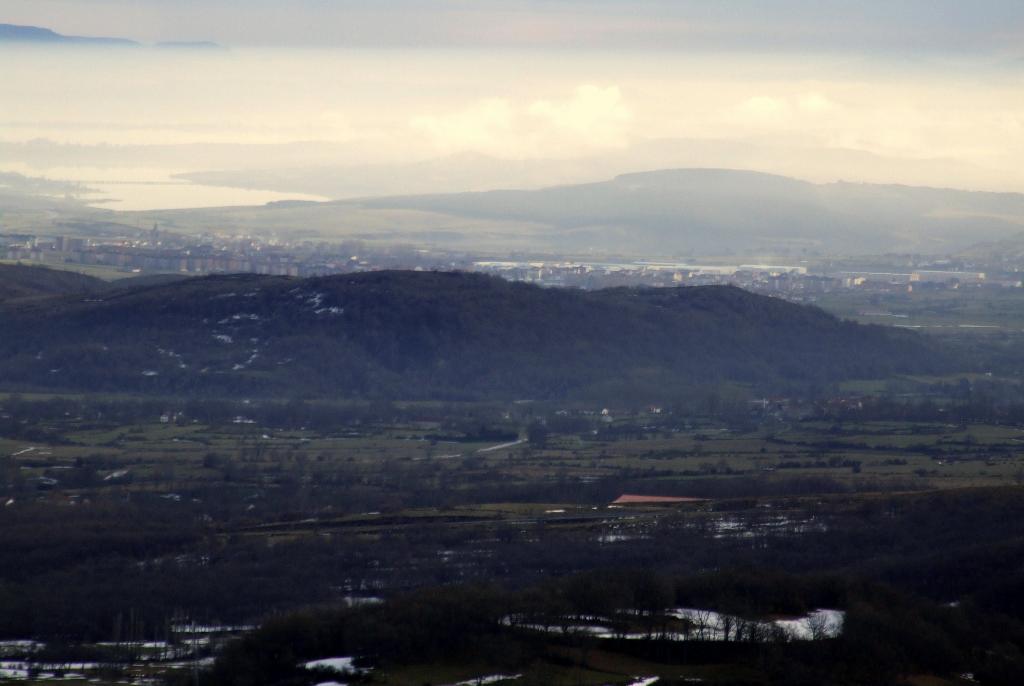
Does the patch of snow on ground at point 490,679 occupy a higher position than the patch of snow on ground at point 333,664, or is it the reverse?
the patch of snow on ground at point 490,679

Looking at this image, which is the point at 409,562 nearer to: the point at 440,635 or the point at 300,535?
the point at 300,535

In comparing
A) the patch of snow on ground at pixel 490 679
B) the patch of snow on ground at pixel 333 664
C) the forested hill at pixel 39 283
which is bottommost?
the patch of snow on ground at pixel 333 664

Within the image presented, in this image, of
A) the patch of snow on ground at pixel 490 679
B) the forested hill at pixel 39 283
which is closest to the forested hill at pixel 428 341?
the forested hill at pixel 39 283

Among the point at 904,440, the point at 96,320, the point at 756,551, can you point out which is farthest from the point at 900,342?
the point at 756,551

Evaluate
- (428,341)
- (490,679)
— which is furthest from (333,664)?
(428,341)

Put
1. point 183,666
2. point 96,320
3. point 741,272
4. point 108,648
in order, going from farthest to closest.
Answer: point 741,272
point 96,320
point 108,648
point 183,666

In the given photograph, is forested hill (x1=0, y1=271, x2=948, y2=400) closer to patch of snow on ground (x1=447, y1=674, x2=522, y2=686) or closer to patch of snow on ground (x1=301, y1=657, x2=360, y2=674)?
patch of snow on ground (x1=301, y1=657, x2=360, y2=674)

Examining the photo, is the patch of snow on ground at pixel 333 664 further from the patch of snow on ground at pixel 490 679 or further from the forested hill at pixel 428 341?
the forested hill at pixel 428 341
